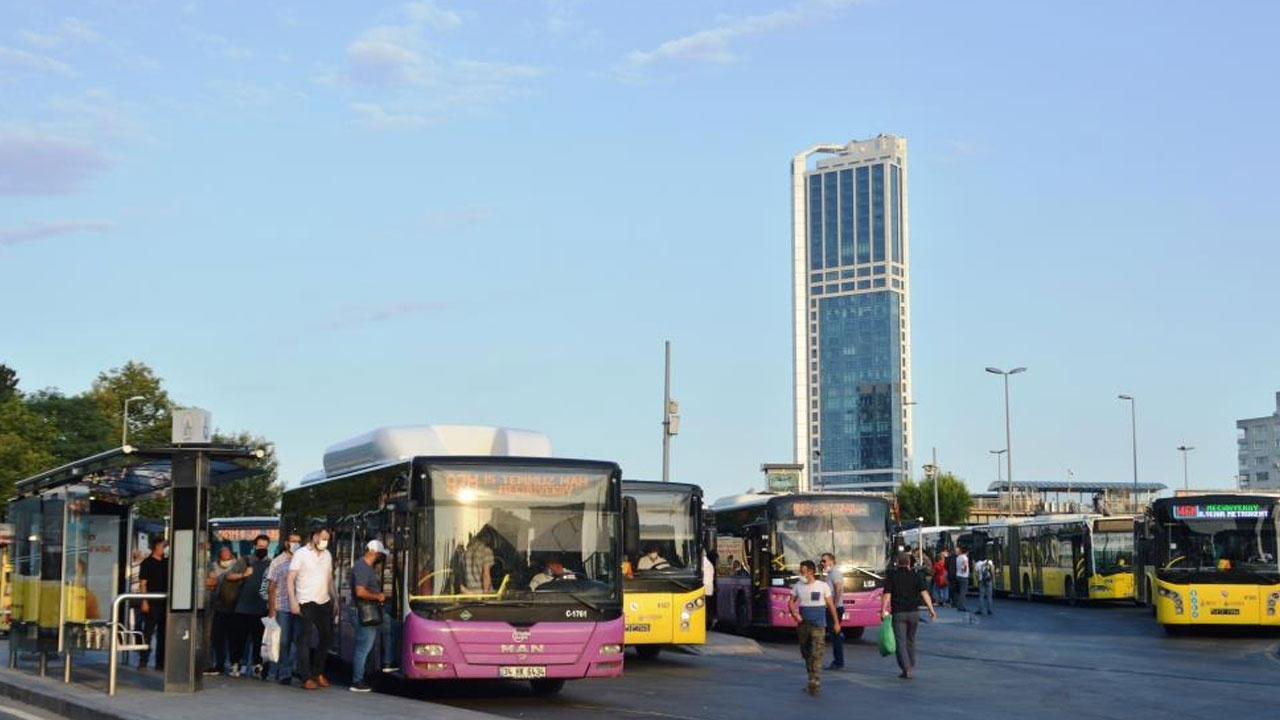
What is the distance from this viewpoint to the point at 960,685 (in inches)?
872

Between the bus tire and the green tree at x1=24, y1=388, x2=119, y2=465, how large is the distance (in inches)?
2050

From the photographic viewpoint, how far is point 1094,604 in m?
52.1

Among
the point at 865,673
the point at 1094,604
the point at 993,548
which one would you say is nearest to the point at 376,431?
the point at 865,673

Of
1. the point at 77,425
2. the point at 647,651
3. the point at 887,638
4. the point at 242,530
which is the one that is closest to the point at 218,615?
the point at 647,651

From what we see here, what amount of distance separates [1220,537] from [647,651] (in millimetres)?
11982

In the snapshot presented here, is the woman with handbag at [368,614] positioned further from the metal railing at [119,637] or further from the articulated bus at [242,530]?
the articulated bus at [242,530]

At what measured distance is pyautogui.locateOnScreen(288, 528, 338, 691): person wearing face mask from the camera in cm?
1922

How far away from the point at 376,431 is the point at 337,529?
152 centimetres

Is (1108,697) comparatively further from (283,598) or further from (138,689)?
(138,689)

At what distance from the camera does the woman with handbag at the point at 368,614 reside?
62.4ft

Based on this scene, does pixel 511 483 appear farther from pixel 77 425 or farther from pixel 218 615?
pixel 77 425

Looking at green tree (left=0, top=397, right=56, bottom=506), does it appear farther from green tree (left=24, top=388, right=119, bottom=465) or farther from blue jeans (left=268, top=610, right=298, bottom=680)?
blue jeans (left=268, top=610, right=298, bottom=680)

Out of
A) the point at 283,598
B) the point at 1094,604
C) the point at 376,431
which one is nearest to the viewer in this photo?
the point at 283,598

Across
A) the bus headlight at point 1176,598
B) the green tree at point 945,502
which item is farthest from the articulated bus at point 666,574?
the green tree at point 945,502
